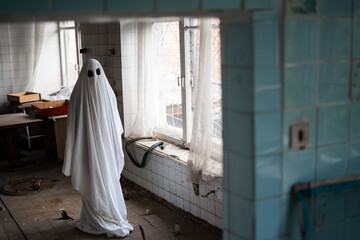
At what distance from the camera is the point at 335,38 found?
76.1 inches

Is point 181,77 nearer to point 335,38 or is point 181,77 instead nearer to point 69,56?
point 335,38

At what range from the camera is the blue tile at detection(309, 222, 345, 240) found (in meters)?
2.04

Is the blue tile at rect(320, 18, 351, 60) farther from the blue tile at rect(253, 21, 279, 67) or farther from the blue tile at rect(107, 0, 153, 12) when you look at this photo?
the blue tile at rect(107, 0, 153, 12)

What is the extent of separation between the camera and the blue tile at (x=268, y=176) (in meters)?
1.87

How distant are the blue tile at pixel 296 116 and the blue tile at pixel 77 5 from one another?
33.9 inches

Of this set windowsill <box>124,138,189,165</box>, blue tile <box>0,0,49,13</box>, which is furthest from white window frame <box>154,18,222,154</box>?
blue tile <box>0,0,49,13</box>

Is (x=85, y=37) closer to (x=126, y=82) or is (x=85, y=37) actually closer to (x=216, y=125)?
(x=126, y=82)

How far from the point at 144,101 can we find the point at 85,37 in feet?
5.59

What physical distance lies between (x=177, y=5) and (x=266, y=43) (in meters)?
0.39

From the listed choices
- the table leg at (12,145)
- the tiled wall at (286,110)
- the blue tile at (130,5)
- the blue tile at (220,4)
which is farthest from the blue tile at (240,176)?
the table leg at (12,145)

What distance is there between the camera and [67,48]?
8234 millimetres

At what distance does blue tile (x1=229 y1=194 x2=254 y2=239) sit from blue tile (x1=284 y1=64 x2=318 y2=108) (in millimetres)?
451

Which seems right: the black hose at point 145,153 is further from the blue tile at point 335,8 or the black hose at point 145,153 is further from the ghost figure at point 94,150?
the blue tile at point 335,8

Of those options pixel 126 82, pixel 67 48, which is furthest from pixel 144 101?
pixel 67 48
